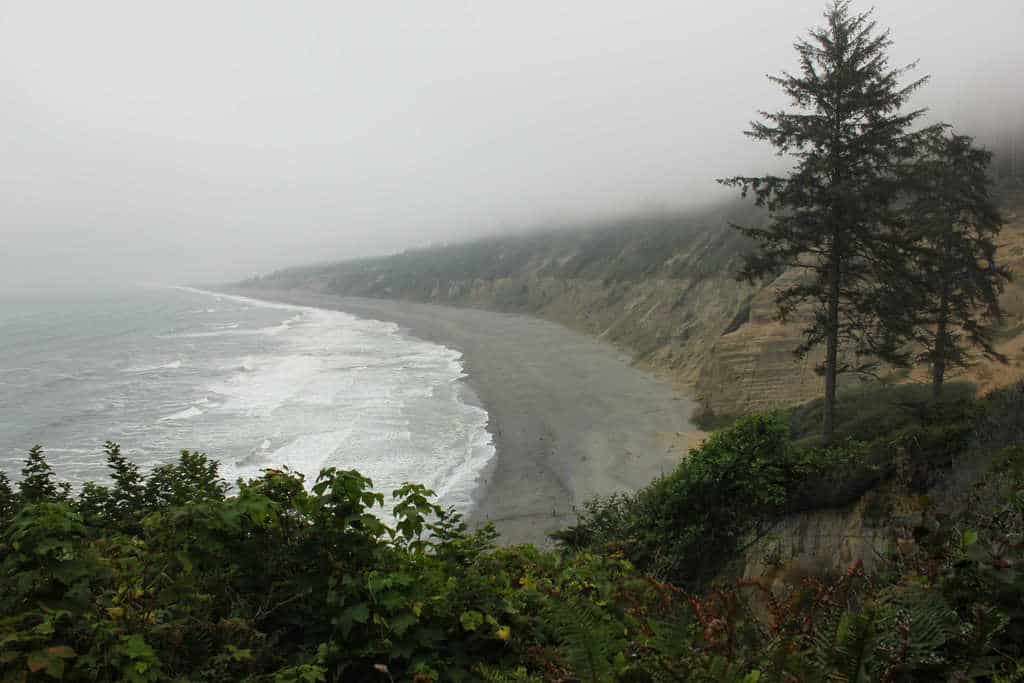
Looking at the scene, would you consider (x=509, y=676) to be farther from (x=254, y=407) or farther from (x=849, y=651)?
(x=254, y=407)

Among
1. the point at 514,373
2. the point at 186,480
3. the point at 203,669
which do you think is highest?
the point at 203,669

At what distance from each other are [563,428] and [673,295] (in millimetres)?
29008

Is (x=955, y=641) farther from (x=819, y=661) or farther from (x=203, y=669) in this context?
(x=203, y=669)

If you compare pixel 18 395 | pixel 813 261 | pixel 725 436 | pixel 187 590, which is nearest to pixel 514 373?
pixel 813 261

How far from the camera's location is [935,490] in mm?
7004

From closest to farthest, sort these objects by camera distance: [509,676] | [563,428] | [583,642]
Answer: [583,642], [509,676], [563,428]

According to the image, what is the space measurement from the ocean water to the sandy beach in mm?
1462

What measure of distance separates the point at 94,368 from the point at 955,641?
58450 millimetres

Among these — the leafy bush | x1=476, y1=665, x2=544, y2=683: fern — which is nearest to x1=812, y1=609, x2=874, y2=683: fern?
the leafy bush

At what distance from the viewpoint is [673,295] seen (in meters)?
52.3

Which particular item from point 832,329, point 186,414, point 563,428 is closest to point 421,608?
point 832,329

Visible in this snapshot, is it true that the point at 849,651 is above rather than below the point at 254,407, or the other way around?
above

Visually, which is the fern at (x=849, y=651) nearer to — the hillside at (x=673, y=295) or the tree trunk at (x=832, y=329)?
the tree trunk at (x=832, y=329)

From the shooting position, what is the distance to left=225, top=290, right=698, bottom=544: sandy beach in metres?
19.5
